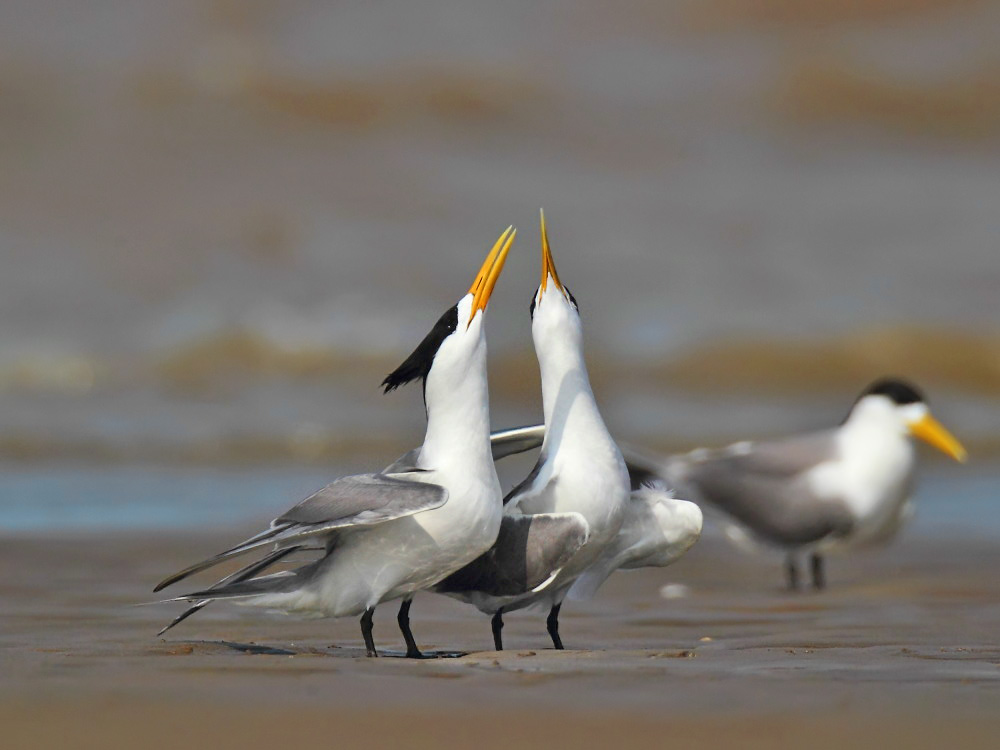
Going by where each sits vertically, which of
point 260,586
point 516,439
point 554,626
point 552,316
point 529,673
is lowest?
point 529,673

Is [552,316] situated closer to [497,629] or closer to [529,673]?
[497,629]

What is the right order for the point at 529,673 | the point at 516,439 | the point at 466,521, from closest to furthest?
the point at 529,673 < the point at 466,521 < the point at 516,439

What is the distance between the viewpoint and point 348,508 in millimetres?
6164

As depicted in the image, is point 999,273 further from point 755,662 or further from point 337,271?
point 755,662

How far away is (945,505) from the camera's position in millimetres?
12273

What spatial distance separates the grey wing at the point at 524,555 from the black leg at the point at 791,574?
2.89 m

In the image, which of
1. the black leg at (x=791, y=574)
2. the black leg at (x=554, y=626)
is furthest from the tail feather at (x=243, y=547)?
the black leg at (x=791, y=574)

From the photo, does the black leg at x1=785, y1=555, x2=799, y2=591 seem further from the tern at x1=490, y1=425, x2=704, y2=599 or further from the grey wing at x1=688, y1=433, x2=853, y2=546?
the tern at x1=490, y1=425, x2=704, y2=599

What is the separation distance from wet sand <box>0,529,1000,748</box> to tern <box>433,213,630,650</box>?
23cm

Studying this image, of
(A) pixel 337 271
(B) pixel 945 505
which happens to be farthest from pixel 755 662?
(A) pixel 337 271

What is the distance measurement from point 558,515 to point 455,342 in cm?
70

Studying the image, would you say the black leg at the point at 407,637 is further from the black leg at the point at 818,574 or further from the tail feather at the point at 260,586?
the black leg at the point at 818,574

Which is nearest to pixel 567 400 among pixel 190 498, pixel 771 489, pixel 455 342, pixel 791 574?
pixel 455 342

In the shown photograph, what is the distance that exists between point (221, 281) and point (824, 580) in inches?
472
